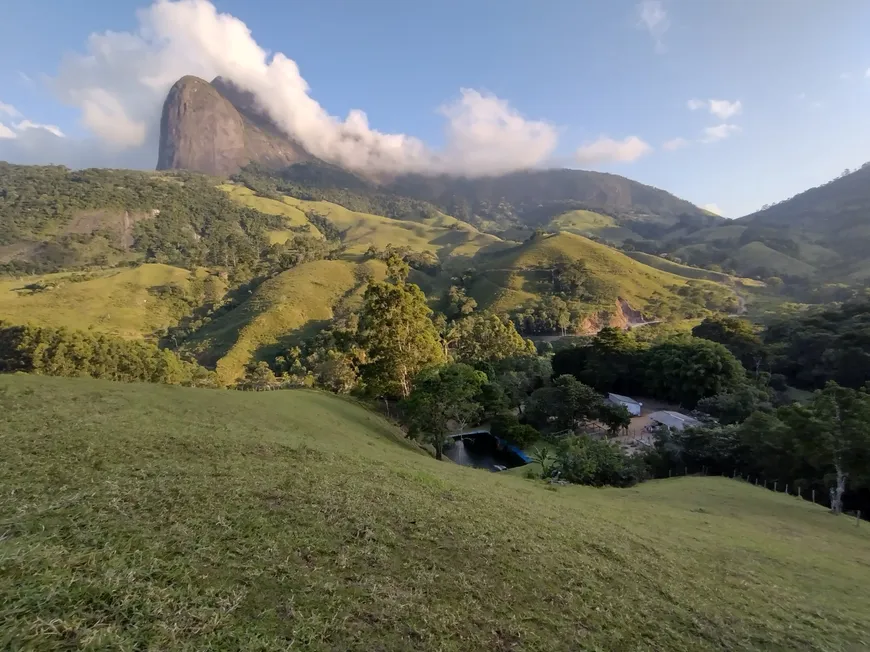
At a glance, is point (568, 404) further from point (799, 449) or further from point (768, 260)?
point (768, 260)

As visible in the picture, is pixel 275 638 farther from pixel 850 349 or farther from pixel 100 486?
pixel 850 349

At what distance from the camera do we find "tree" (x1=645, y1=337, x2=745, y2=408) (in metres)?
45.7

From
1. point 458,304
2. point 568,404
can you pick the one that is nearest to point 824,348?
point 568,404

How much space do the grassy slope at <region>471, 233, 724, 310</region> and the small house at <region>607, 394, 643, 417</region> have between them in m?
57.8

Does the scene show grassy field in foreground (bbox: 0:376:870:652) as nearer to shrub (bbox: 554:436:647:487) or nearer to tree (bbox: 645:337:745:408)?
shrub (bbox: 554:436:647:487)

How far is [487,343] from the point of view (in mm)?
63938

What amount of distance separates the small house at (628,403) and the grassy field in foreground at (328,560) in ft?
106

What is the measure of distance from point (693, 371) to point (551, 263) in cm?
8393

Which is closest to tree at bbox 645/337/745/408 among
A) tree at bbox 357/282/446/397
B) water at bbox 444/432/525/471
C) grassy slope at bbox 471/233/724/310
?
water at bbox 444/432/525/471

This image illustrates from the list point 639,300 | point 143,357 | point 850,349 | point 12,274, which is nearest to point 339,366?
point 143,357

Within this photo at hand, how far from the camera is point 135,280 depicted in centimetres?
11519

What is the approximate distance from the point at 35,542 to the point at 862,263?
193 meters

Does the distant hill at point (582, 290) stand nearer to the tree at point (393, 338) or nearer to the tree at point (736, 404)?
the tree at point (736, 404)

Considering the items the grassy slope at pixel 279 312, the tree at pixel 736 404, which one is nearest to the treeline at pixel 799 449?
the tree at pixel 736 404
